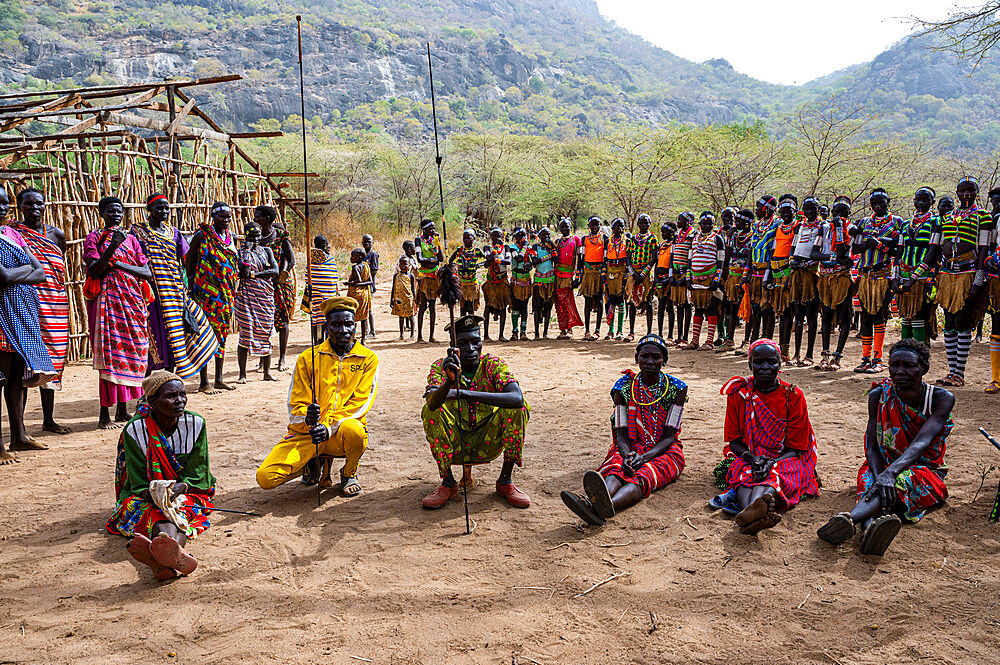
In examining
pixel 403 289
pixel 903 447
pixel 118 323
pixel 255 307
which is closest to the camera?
pixel 903 447

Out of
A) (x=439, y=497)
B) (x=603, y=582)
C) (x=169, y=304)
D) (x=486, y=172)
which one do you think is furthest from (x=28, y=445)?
(x=486, y=172)

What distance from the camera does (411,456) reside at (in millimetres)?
5410

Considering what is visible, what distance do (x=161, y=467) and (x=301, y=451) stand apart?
0.84m

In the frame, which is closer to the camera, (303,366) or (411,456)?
(303,366)

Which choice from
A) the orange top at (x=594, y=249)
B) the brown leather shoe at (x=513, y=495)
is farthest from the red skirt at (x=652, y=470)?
the orange top at (x=594, y=249)

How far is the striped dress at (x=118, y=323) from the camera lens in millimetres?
5961

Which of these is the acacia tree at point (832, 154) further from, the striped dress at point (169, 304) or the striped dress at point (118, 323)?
the striped dress at point (118, 323)

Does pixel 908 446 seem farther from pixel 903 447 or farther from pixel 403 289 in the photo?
pixel 403 289

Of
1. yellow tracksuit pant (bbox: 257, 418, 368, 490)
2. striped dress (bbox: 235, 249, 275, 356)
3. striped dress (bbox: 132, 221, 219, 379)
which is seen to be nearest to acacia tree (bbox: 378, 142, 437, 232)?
striped dress (bbox: 235, 249, 275, 356)

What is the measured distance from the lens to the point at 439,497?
4.30m

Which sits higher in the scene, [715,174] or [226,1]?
[226,1]

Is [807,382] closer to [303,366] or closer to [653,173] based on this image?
[303,366]

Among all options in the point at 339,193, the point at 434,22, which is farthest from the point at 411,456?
the point at 434,22

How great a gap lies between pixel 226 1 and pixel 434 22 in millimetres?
41087
